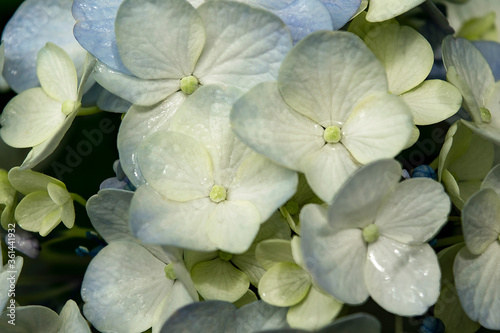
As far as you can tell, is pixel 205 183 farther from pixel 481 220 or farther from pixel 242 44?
pixel 481 220

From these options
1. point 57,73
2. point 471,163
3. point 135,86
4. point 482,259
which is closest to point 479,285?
point 482,259

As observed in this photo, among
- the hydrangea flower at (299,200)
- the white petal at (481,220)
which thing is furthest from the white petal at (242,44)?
the white petal at (481,220)

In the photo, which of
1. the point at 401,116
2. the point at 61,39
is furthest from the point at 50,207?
the point at 401,116

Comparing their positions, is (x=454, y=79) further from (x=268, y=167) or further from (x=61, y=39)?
(x=61, y=39)

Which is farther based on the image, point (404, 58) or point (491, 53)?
point (491, 53)
